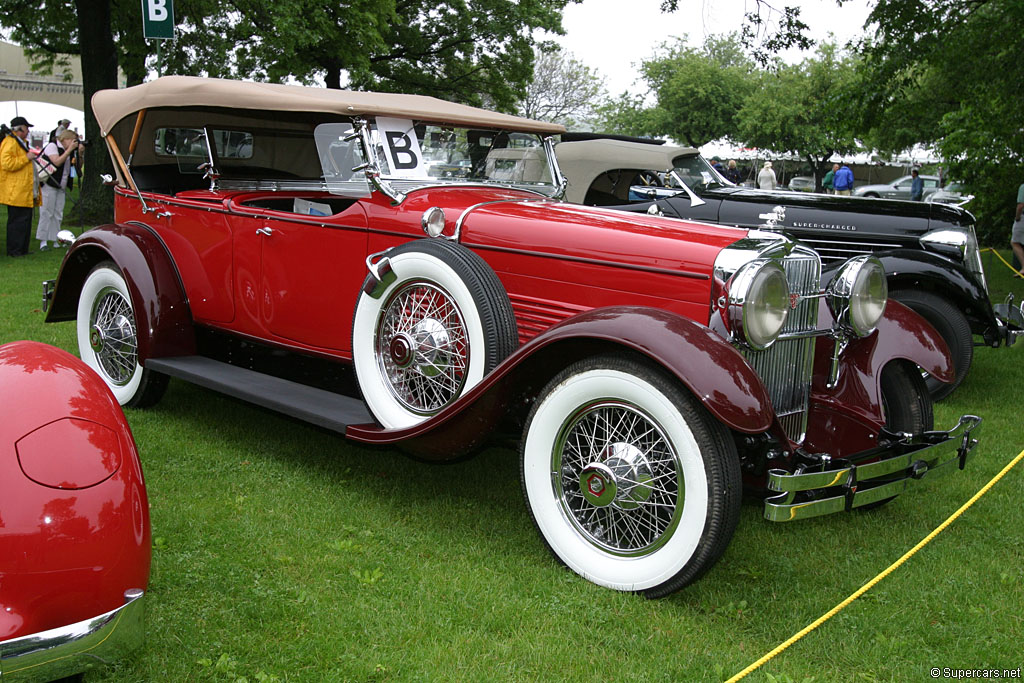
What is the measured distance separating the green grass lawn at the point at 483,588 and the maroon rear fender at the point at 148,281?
0.59m

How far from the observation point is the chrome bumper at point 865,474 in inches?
108

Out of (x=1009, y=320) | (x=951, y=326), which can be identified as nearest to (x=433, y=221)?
(x=951, y=326)

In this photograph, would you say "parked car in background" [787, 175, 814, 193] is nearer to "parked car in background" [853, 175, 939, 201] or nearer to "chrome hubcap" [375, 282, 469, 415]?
"parked car in background" [853, 175, 939, 201]

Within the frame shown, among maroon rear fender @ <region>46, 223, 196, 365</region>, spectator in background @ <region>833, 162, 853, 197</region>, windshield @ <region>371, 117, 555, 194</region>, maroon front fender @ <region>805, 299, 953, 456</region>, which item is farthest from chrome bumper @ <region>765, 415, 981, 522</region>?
spectator in background @ <region>833, 162, 853, 197</region>

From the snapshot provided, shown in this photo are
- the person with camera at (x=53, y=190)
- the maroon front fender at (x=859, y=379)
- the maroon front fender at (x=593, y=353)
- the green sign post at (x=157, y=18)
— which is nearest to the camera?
the maroon front fender at (x=593, y=353)

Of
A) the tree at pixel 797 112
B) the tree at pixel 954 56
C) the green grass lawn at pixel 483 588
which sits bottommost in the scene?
the green grass lawn at pixel 483 588

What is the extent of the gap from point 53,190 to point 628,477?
11.2 m

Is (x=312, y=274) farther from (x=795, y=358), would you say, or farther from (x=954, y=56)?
(x=954, y=56)

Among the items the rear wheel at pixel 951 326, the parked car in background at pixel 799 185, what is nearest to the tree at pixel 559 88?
the parked car in background at pixel 799 185

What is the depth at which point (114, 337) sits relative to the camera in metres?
5.08

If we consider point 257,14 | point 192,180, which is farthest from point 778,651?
point 257,14

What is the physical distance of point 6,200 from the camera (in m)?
10.9

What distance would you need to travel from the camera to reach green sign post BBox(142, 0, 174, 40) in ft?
A: 24.6

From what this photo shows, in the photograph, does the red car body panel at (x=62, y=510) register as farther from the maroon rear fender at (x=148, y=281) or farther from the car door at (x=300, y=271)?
the maroon rear fender at (x=148, y=281)
